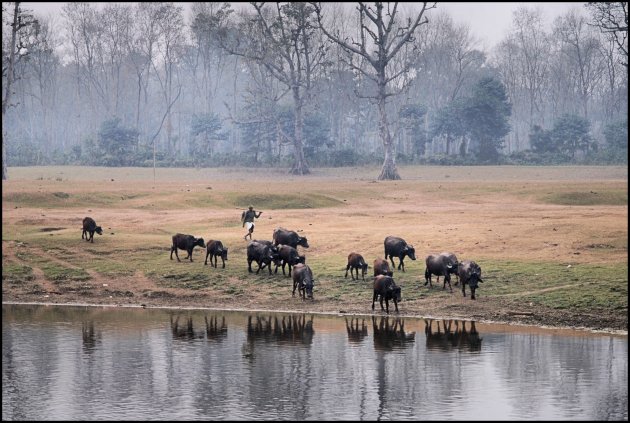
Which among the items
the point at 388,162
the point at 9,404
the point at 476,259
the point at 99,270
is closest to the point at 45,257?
the point at 99,270

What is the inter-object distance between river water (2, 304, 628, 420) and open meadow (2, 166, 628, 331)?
7.59 feet

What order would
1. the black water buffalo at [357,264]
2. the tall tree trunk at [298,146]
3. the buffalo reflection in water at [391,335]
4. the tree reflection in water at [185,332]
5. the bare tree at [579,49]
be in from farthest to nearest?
the bare tree at [579,49] → the tall tree trunk at [298,146] → the black water buffalo at [357,264] → the tree reflection in water at [185,332] → the buffalo reflection in water at [391,335]

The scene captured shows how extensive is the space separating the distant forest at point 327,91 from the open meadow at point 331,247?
83.9 feet

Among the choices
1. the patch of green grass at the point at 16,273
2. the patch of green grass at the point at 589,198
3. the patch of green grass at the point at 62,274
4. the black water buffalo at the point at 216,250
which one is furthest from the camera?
the patch of green grass at the point at 589,198

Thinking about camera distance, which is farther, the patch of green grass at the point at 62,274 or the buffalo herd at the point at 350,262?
the patch of green grass at the point at 62,274

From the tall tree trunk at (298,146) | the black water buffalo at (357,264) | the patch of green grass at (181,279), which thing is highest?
the tall tree trunk at (298,146)

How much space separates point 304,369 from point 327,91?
107478 millimetres

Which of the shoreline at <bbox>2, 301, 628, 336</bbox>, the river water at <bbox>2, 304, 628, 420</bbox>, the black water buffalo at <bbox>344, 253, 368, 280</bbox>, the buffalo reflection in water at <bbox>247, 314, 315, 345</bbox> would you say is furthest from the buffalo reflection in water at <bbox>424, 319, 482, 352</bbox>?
the black water buffalo at <bbox>344, 253, 368, 280</bbox>

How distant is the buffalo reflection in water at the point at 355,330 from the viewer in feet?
88.8

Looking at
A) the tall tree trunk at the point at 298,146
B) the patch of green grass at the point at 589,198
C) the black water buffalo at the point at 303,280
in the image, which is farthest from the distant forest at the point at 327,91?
Answer: the black water buffalo at the point at 303,280

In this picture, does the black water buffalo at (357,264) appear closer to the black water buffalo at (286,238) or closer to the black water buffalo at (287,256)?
the black water buffalo at (287,256)

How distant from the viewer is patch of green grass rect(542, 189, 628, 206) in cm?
5828

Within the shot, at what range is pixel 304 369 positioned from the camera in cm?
2333

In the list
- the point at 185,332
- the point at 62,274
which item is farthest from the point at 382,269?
the point at 62,274
